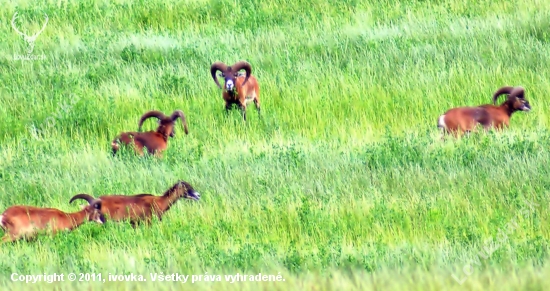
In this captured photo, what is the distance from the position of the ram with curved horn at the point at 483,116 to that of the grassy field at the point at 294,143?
0.74ft

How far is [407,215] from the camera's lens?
9.08 metres

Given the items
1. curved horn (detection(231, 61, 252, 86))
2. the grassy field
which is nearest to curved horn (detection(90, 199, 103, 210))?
the grassy field

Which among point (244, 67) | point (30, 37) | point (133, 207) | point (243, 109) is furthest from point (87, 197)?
point (30, 37)

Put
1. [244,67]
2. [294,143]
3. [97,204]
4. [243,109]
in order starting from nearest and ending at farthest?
[97,204] < [294,143] < [243,109] < [244,67]

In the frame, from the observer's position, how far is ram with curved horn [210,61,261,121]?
545 inches

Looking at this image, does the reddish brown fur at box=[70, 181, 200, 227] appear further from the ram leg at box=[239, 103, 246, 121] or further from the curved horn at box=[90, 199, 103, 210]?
the ram leg at box=[239, 103, 246, 121]

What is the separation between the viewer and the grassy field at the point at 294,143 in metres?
7.98

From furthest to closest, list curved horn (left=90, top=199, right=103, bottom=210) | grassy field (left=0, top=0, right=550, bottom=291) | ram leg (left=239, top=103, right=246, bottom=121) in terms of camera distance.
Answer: ram leg (left=239, top=103, right=246, bottom=121)
curved horn (left=90, top=199, right=103, bottom=210)
grassy field (left=0, top=0, right=550, bottom=291)

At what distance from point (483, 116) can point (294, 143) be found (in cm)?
227

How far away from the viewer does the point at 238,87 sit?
14.0 metres

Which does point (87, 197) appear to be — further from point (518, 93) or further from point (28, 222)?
point (518, 93)

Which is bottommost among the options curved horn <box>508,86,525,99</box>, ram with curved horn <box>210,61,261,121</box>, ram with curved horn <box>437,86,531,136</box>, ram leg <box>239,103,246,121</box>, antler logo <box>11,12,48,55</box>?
ram with curved horn <box>437,86,531,136</box>

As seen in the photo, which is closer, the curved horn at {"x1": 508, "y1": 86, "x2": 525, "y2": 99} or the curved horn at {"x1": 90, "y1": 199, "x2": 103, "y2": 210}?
the curved horn at {"x1": 90, "y1": 199, "x2": 103, "y2": 210}

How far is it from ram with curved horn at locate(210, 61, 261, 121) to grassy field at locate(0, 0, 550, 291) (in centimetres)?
24
